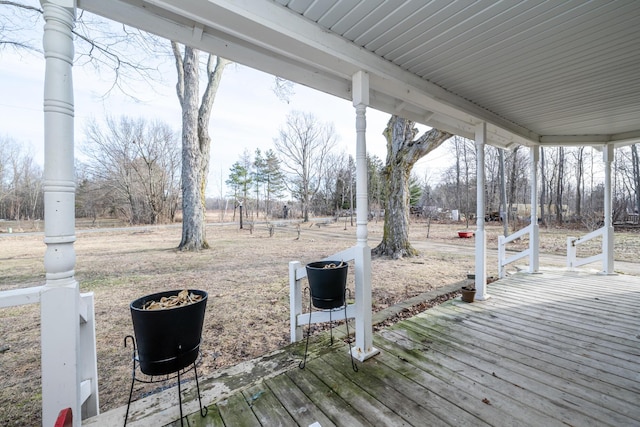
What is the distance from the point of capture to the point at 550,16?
64.6 inches

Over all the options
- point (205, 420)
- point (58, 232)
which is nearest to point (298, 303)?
point (205, 420)

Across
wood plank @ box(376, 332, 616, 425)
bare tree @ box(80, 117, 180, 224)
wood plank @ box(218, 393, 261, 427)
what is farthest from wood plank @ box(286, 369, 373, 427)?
bare tree @ box(80, 117, 180, 224)

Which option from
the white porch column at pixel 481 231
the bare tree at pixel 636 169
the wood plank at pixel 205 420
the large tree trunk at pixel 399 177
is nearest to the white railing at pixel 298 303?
the wood plank at pixel 205 420

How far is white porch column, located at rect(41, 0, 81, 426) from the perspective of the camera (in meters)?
1.15

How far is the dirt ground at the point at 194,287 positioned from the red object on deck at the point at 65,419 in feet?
2.99

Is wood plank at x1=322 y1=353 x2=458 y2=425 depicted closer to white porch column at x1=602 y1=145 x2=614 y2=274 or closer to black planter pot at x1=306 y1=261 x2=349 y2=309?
black planter pot at x1=306 y1=261 x2=349 y2=309

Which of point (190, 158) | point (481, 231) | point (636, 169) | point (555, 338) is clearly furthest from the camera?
point (636, 169)

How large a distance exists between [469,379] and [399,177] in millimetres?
4971

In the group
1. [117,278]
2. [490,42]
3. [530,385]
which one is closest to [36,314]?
[117,278]

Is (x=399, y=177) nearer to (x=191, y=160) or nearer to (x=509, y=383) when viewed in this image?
(x=509, y=383)

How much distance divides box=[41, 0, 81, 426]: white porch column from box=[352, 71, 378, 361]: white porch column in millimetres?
1694

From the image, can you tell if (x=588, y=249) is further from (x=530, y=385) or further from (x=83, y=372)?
(x=83, y=372)

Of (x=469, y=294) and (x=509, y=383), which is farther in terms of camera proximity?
(x=469, y=294)

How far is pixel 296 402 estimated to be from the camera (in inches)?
64.8
